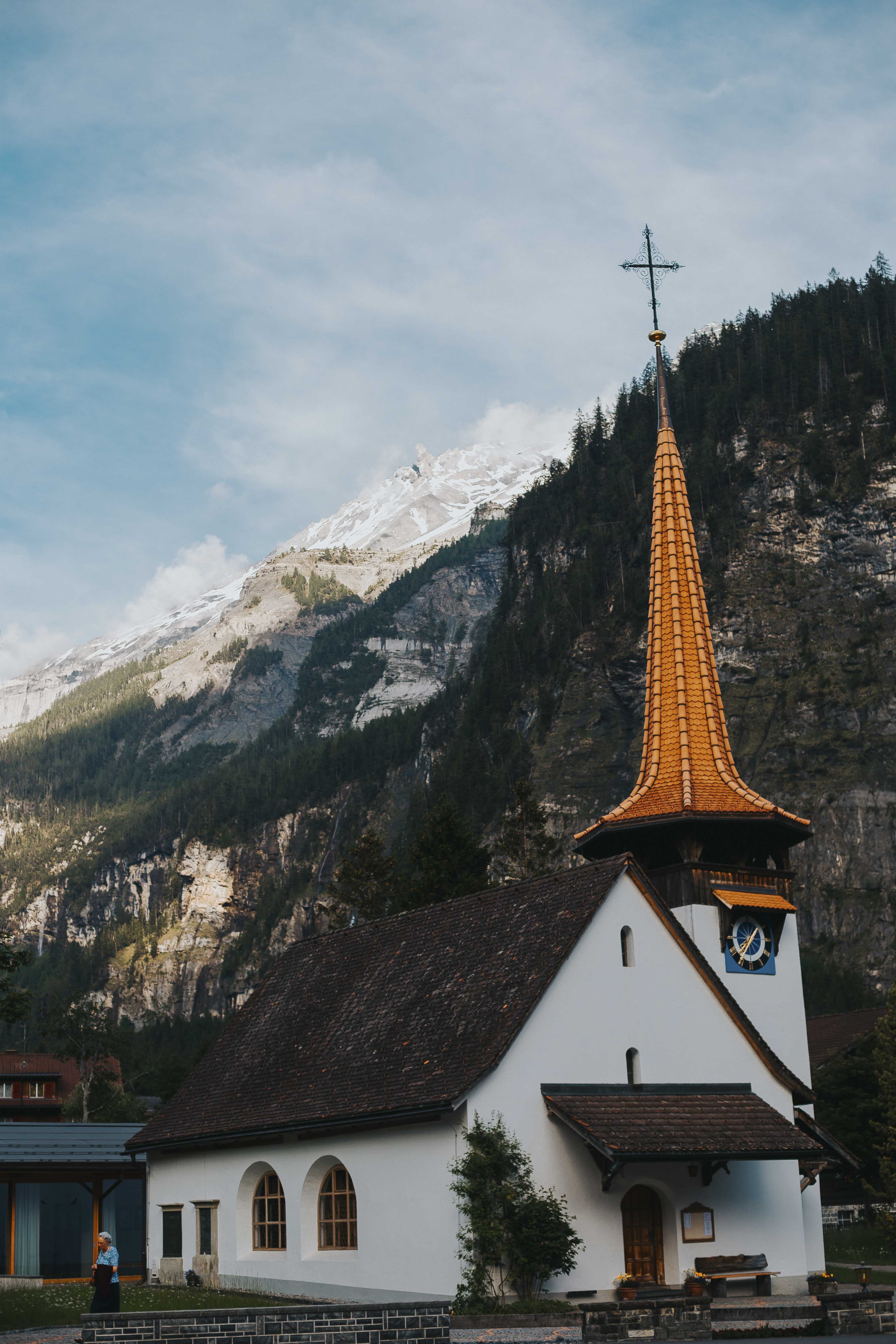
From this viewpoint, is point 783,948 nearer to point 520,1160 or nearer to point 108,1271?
point 520,1160

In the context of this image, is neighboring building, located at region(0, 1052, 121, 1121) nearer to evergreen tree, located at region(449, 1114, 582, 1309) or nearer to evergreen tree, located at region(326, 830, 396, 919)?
evergreen tree, located at region(326, 830, 396, 919)

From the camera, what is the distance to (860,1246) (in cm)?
4694

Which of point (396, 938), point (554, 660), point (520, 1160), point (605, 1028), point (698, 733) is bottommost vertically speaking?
point (520, 1160)

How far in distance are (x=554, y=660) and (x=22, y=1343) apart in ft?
432

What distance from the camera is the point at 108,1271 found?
21172 mm

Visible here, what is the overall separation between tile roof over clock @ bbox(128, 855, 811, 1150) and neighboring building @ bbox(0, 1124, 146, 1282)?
6019mm

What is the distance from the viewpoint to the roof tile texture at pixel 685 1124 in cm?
2533

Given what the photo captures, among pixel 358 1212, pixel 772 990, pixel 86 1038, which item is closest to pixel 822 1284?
pixel 772 990

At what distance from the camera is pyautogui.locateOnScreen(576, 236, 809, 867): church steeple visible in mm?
33594

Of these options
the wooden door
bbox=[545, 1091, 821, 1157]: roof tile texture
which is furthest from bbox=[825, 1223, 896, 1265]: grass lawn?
the wooden door

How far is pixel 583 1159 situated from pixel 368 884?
38.7m

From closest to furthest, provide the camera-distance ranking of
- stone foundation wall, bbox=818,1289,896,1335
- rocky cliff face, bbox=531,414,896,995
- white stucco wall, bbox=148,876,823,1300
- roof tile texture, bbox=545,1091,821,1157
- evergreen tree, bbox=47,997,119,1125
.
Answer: stone foundation wall, bbox=818,1289,896,1335 < roof tile texture, bbox=545,1091,821,1157 < white stucco wall, bbox=148,876,823,1300 < evergreen tree, bbox=47,997,119,1125 < rocky cliff face, bbox=531,414,896,995

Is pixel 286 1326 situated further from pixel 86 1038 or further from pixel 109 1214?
pixel 86 1038

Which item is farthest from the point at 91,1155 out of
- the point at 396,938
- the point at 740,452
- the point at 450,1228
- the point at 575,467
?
the point at 575,467
